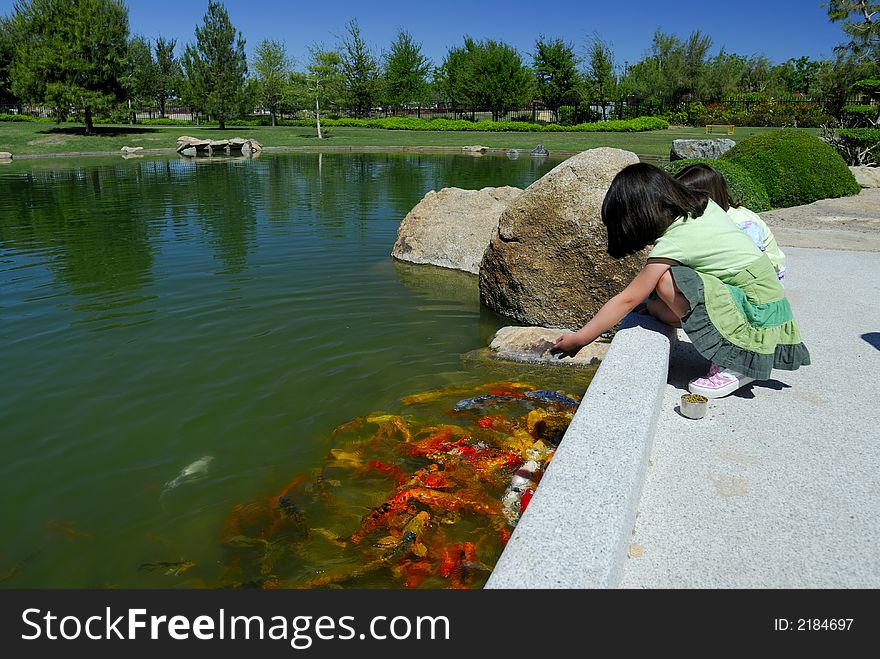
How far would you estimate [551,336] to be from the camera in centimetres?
671

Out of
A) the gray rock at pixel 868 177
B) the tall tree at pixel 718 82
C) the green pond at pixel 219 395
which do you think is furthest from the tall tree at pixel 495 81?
the green pond at pixel 219 395

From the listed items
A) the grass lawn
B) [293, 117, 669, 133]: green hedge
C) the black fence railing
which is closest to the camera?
the grass lawn

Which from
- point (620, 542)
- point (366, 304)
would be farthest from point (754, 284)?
point (366, 304)

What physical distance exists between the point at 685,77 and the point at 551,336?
59.3m

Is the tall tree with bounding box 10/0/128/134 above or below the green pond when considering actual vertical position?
above

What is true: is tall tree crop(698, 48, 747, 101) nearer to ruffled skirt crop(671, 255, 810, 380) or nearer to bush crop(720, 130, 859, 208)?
bush crop(720, 130, 859, 208)

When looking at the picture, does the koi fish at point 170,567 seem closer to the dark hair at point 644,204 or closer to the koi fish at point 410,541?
the koi fish at point 410,541

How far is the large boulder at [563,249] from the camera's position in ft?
23.7

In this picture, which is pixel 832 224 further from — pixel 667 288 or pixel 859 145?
pixel 859 145

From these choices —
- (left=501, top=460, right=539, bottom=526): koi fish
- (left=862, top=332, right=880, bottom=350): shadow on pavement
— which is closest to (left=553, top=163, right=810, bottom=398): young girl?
(left=501, top=460, right=539, bottom=526): koi fish

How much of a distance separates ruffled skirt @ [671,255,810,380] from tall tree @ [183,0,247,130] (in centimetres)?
5525

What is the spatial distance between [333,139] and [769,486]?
4399 cm

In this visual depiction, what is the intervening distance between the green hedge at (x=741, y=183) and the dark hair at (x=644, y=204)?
8096mm

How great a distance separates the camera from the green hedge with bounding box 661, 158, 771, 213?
11.7 meters
